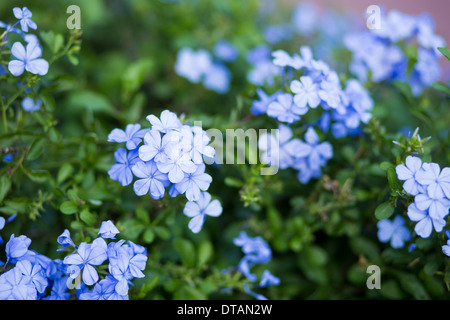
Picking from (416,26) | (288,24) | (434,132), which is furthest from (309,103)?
(288,24)

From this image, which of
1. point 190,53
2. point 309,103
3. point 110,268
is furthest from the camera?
point 190,53

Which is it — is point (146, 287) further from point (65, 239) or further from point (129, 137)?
point (129, 137)

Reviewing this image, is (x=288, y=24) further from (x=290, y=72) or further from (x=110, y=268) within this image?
(x=110, y=268)

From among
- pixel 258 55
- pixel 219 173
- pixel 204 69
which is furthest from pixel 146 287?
pixel 258 55

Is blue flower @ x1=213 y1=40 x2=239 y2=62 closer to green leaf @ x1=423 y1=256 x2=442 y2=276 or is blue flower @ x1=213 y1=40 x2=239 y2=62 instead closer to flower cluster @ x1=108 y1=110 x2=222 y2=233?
flower cluster @ x1=108 y1=110 x2=222 y2=233

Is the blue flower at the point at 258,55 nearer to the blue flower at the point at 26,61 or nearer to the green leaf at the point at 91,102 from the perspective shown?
the green leaf at the point at 91,102

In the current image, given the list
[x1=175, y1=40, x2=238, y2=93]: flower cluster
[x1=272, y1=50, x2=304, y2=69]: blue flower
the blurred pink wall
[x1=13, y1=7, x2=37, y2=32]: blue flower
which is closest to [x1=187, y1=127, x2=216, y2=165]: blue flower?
[x1=272, y1=50, x2=304, y2=69]: blue flower

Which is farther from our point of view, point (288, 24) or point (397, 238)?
point (288, 24)
